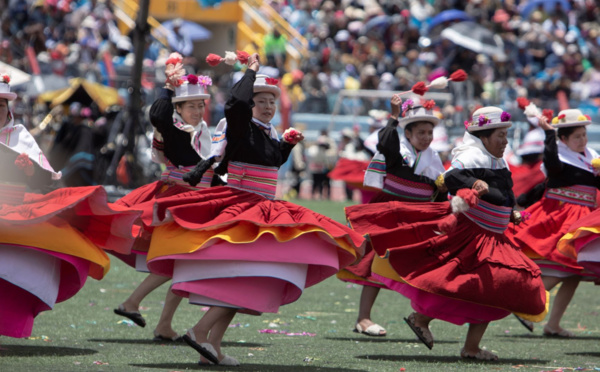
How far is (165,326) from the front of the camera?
722 cm

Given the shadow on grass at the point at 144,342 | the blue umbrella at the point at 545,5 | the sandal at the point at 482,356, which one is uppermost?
the blue umbrella at the point at 545,5

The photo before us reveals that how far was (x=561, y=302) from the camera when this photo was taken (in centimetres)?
830

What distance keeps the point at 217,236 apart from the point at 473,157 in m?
1.90

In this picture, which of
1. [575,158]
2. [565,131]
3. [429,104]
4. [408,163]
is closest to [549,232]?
[575,158]

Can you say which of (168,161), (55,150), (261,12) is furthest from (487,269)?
(261,12)

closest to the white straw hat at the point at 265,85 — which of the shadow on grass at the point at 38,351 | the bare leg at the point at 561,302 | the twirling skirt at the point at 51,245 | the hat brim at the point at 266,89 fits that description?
the hat brim at the point at 266,89

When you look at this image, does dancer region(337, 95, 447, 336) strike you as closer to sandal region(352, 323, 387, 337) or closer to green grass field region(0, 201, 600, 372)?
sandal region(352, 323, 387, 337)

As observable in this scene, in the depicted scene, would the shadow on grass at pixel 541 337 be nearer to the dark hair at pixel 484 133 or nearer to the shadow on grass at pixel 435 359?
the shadow on grass at pixel 435 359

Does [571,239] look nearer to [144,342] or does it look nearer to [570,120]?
[570,120]

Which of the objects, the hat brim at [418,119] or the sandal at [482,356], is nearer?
the sandal at [482,356]

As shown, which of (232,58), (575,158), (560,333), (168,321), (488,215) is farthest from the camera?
(560,333)

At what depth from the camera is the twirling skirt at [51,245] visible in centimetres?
599

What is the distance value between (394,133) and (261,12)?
861 inches

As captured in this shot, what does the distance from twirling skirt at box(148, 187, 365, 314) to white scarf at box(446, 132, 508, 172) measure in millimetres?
1070
